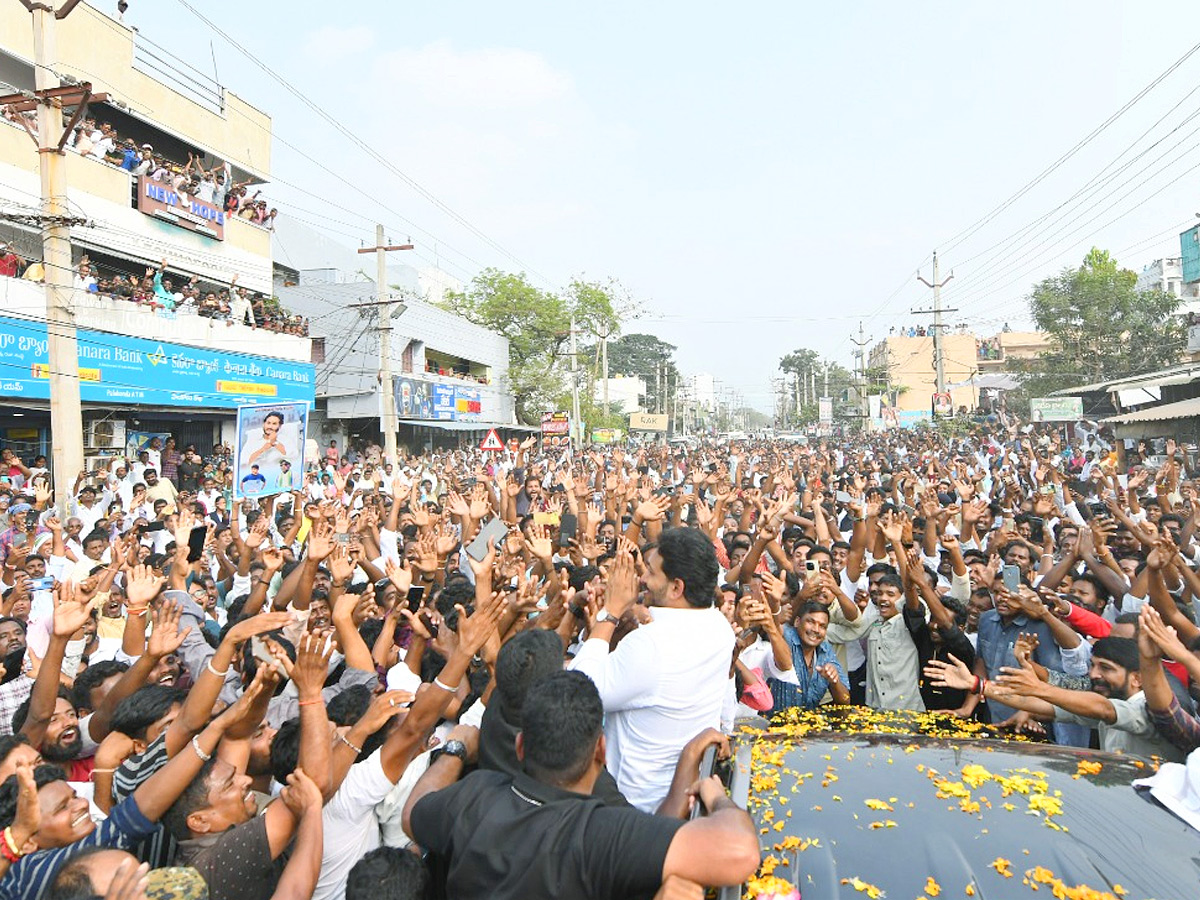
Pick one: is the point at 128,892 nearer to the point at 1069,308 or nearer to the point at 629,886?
the point at 629,886

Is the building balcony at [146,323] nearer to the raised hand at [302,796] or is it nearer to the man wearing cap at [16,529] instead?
the man wearing cap at [16,529]

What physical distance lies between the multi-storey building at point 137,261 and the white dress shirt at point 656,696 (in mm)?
15241

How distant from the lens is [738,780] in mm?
2449

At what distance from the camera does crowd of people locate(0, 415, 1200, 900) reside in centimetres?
219

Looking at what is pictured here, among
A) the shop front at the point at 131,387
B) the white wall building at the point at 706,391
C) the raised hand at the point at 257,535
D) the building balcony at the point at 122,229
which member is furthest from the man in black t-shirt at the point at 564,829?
the white wall building at the point at 706,391

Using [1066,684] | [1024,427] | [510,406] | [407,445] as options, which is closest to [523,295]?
[510,406]

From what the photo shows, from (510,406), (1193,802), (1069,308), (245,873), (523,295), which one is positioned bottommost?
(245,873)

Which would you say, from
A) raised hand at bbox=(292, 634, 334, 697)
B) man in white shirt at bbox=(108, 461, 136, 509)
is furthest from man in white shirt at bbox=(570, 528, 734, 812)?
man in white shirt at bbox=(108, 461, 136, 509)

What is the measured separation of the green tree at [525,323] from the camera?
4644 centimetres

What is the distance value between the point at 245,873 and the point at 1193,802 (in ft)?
9.33

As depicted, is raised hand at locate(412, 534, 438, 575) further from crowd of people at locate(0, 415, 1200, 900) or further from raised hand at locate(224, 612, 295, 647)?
raised hand at locate(224, 612, 295, 647)

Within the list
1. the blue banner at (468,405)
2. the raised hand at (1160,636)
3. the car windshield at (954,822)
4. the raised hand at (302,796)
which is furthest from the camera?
the blue banner at (468,405)

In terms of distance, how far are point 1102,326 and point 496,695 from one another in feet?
128

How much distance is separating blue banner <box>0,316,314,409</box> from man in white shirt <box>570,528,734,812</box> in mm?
16739
